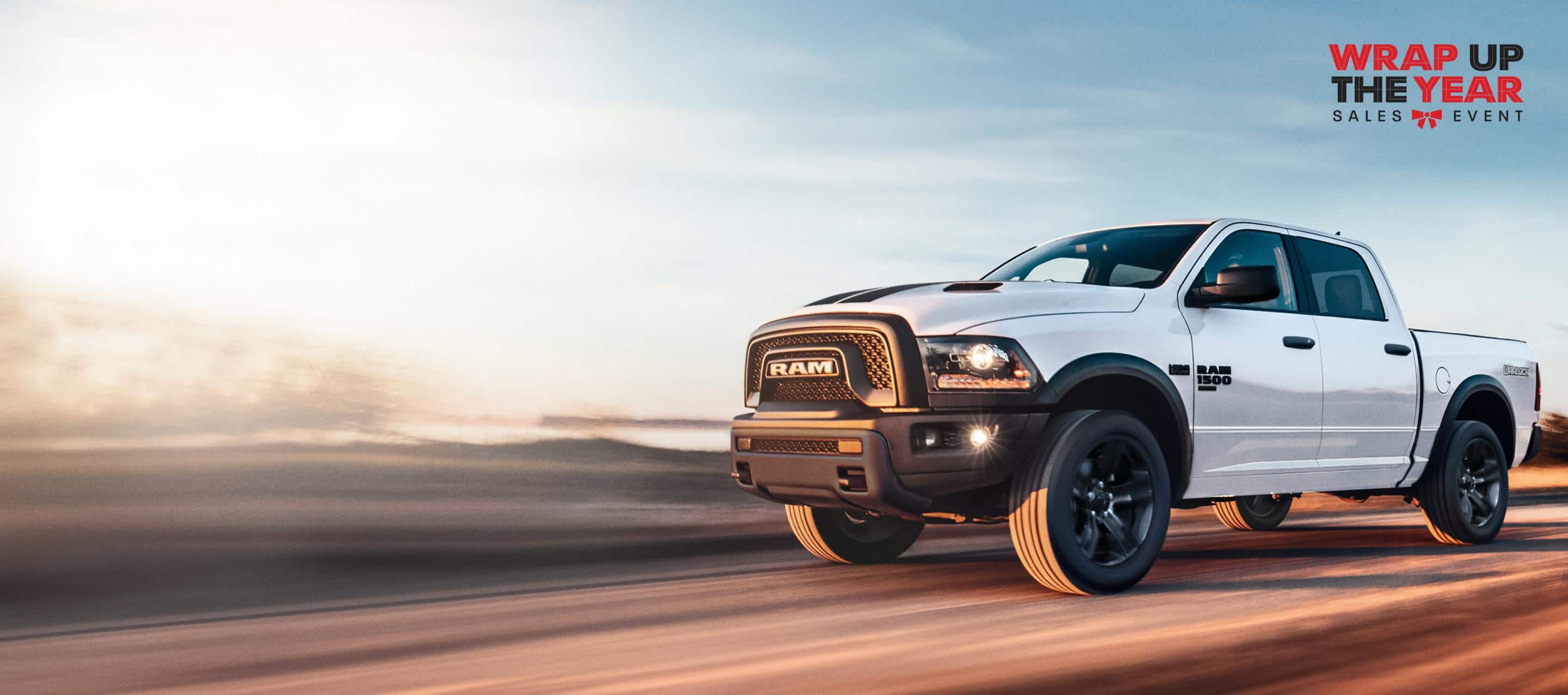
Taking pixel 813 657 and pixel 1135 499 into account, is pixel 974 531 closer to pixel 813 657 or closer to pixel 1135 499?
pixel 1135 499

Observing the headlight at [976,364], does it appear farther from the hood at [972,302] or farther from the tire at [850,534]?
the tire at [850,534]

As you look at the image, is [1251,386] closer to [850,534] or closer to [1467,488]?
[850,534]

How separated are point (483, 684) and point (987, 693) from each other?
1682 millimetres

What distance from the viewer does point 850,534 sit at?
7.74 meters

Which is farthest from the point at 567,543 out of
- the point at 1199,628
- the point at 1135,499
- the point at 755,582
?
the point at 1199,628

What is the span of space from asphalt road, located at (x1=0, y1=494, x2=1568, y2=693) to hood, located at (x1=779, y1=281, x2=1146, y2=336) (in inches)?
53.2

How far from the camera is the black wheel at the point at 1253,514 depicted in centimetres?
1059

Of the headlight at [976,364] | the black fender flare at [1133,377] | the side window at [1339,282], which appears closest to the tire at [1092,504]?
the black fender flare at [1133,377]

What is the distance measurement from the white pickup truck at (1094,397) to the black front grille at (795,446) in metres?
0.01

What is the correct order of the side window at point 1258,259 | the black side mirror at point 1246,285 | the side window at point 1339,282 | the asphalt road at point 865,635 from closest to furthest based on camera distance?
the asphalt road at point 865,635 → the black side mirror at point 1246,285 → the side window at point 1258,259 → the side window at point 1339,282

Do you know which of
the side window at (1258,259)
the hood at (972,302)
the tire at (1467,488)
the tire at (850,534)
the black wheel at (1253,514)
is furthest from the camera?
the black wheel at (1253,514)

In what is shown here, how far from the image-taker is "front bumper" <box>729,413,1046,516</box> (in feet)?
19.2

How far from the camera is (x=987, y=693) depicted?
158 inches

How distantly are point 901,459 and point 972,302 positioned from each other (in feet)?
2.77
